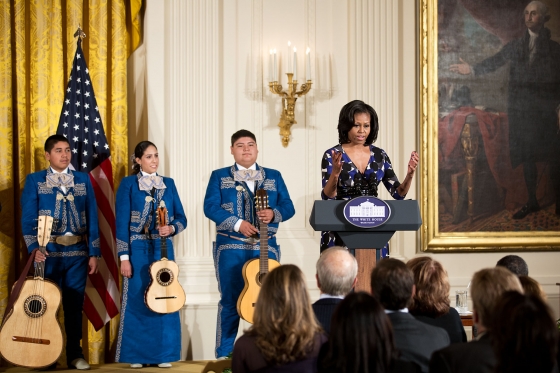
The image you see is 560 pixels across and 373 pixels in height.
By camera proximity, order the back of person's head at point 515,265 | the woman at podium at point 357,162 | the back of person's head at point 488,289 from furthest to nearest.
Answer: the woman at podium at point 357,162 < the back of person's head at point 515,265 < the back of person's head at point 488,289

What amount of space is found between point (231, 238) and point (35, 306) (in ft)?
4.79

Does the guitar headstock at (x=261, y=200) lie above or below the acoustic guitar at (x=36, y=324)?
above

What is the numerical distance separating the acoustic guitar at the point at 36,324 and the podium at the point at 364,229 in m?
2.31

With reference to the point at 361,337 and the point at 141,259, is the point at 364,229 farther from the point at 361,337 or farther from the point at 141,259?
the point at 141,259

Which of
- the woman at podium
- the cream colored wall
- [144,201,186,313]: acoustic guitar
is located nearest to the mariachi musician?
[144,201,186,313]: acoustic guitar

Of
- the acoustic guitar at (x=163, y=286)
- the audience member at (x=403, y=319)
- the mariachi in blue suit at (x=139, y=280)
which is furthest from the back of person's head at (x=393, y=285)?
the mariachi in blue suit at (x=139, y=280)

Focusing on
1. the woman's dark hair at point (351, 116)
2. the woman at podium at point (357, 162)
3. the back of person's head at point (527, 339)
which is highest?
the woman's dark hair at point (351, 116)

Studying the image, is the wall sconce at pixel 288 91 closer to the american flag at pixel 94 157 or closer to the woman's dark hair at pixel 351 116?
the american flag at pixel 94 157

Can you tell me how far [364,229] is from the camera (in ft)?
13.3

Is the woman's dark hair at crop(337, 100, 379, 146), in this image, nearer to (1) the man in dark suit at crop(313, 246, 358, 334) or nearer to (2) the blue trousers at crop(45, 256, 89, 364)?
(1) the man in dark suit at crop(313, 246, 358, 334)

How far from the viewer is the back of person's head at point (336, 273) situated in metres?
3.20

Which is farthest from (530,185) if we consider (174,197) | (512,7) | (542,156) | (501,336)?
(501,336)

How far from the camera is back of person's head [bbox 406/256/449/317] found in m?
3.31

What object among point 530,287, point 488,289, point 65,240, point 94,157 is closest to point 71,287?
point 65,240
